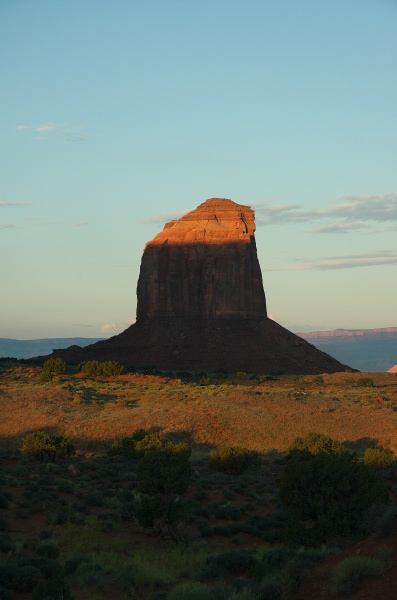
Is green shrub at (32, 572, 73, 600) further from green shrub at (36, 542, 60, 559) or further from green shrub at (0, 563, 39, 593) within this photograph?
green shrub at (36, 542, 60, 559)

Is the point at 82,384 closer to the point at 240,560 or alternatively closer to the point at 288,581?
the point at 240,560

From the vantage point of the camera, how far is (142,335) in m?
108

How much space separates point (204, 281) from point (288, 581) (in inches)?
3976

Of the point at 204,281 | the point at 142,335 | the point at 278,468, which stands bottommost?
the point at 278,468

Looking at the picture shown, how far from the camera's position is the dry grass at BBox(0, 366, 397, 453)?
43.7m

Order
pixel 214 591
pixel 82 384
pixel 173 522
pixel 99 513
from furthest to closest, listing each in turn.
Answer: pixel 82 384 → pixel 99 513 → pixel 173 522 → pixel 214 591

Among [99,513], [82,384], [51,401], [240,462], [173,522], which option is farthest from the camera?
[82,384]

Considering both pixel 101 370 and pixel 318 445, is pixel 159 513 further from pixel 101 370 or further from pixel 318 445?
pixel 101 370

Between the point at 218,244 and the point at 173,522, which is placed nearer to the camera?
the point at 173,522

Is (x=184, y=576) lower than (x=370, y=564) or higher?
lower

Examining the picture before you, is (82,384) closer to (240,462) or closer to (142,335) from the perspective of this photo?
(240,462)

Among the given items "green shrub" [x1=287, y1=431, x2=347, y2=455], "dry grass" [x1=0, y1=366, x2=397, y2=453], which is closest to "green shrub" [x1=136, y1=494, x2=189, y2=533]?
"green shrub" [x1=287, y1=431, x2=347, y2=455]

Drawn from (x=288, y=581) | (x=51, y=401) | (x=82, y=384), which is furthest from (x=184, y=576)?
(x=82, y=384)

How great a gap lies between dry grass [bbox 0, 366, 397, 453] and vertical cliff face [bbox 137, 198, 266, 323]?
168 feet
